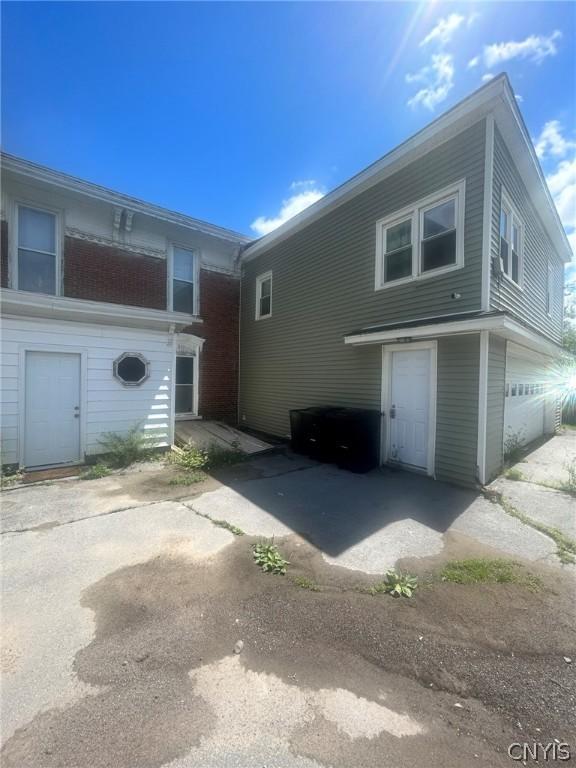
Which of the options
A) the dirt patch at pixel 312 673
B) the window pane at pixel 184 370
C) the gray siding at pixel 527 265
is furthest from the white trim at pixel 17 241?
the gray siding at pixel 527 265

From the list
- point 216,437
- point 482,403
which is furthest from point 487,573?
point 216,437

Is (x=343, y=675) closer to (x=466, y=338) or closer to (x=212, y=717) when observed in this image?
(x=212, y=717)

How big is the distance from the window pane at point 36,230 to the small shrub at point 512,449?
12.1 metres

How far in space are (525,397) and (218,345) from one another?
942 cm

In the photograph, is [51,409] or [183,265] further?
[183,265]

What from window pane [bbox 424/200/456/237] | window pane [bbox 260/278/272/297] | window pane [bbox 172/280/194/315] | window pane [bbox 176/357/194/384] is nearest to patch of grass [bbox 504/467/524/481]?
window pane [bbox 424/200/456/237]

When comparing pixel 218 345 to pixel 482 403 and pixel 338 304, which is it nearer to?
pixel 338 304

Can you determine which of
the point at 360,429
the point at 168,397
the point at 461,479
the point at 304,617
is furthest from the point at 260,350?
the point at 304,617

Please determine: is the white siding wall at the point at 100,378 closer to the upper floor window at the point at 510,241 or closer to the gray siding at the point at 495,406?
the gray siding at the point at 495,406

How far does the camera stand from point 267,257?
1125cm

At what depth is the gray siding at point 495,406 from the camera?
19.8 ft

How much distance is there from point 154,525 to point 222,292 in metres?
9.04

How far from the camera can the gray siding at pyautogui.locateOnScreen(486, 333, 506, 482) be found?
6.02 meters

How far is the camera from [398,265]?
7262mm
